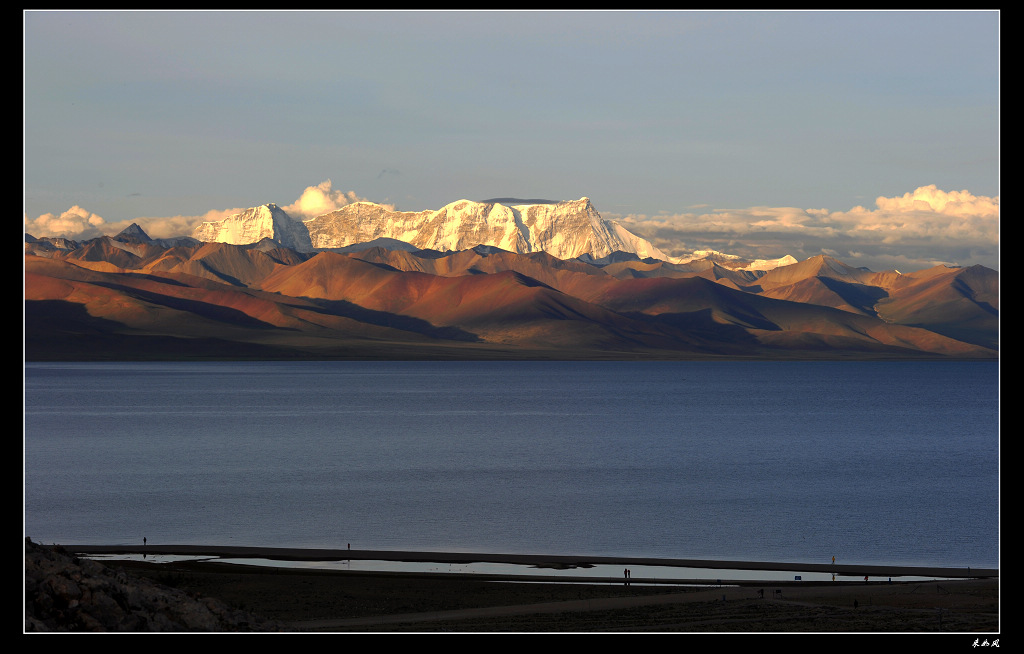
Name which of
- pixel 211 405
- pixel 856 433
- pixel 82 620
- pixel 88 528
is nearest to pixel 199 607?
pixel 82 620

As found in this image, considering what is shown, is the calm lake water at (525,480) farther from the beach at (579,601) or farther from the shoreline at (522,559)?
the beach at (579,601)

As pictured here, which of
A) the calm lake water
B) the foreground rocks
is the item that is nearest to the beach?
the foreground rocks

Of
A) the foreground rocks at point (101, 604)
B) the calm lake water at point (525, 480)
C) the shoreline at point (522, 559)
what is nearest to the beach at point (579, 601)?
the shoreline at point (522, 559)

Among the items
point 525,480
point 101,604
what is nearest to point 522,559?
point 101,604

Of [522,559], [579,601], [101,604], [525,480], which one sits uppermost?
[101,604]

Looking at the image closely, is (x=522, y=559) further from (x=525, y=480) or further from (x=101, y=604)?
(x=525, y=480)

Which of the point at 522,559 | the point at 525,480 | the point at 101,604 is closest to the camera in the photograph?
the point at 101,604

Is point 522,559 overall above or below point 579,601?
below
